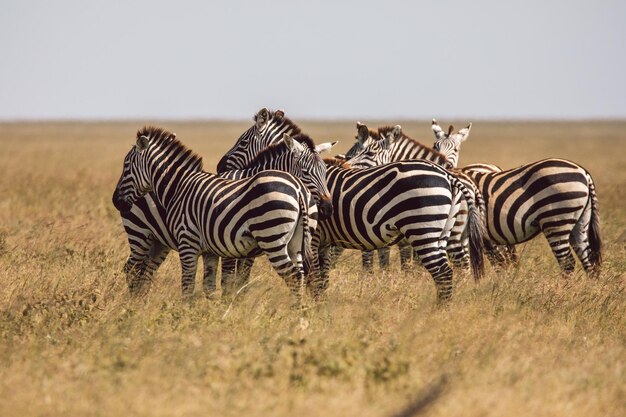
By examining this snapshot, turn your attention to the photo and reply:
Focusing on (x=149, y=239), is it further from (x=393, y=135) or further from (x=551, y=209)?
(x=551, y=209)

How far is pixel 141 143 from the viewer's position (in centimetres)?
973

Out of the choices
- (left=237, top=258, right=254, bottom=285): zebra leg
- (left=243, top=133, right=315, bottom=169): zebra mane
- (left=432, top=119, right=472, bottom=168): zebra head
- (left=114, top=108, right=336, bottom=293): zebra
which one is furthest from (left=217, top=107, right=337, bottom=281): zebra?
(left=432, top=119, right=472, bottom=168): zebra head

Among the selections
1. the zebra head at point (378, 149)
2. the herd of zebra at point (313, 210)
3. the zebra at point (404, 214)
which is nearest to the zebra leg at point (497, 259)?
the herd of zebra at point (313, 210)

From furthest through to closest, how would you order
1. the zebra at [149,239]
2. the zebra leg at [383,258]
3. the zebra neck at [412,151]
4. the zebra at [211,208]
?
the zebra neck at [412,151] → the zebra leg at [383,258] → the zebra at [149,239] → the zebra at [211,208]

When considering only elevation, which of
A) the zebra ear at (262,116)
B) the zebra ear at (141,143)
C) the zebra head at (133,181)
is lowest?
the zebra head at (133,181)

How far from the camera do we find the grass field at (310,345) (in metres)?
5.87

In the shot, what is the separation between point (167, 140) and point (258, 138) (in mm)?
1605

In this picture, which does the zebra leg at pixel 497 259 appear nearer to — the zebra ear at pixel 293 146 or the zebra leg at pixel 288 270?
the zebra ear at pixel 293 146

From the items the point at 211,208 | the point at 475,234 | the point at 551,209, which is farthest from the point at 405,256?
the point at 211,208

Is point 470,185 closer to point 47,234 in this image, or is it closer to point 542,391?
point 542,391

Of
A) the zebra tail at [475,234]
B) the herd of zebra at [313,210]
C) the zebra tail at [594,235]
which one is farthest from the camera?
the zebra tail at [594,235]

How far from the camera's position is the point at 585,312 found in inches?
345

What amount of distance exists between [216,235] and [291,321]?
4.55 feet

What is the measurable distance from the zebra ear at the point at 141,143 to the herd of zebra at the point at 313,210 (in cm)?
1
